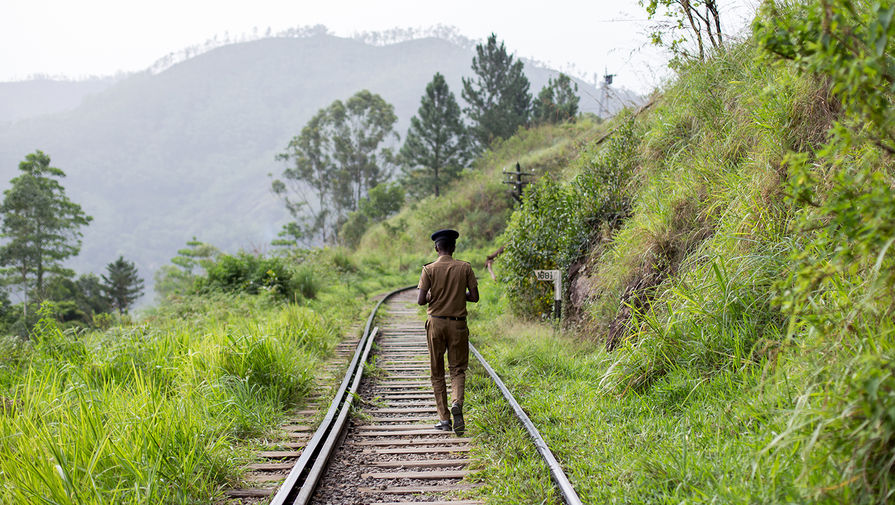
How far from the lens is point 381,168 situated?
6294cm

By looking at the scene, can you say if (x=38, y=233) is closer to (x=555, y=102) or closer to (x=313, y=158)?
(x=313, y=158)

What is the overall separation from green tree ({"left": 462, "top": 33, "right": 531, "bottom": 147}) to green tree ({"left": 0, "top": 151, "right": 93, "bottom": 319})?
107ft

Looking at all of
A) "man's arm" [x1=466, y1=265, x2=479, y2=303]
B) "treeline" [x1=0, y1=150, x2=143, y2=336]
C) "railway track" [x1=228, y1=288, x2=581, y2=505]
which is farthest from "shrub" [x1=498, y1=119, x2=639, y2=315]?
"treeline" [x1=0, y1=150, x2=143, y2=336]

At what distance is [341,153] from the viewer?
196 ft

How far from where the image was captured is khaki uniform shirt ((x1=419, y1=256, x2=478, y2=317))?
5.37 metres

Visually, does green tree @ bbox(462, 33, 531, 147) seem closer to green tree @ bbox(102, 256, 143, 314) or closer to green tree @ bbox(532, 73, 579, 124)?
green tree @ bbox(532, 73, 579, 124)

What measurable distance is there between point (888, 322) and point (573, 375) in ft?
12.8

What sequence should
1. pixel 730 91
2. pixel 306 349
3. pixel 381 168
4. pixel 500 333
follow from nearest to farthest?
pixel 730 91 < pixel 306 349 < pixel 500 333 < pixel 381 168

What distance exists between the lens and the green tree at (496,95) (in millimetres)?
45188

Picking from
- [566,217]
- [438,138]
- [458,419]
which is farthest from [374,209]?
[458,419]

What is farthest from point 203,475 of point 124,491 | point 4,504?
point 4,504

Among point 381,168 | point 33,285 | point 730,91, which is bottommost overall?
point 33,285

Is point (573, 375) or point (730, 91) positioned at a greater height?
point (730, 91)

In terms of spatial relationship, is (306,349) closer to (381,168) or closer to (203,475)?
(203,475)
